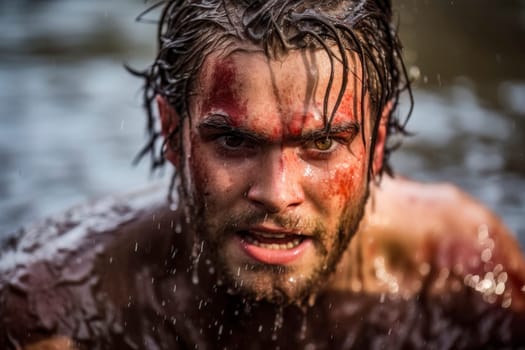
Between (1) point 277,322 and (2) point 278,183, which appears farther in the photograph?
(1) point 277,322

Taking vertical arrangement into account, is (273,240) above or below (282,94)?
below

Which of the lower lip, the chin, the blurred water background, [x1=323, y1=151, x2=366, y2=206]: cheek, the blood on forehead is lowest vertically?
the blurred water background

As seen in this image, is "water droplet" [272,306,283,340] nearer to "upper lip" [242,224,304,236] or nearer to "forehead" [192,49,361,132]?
"upper lip" [242,224,304,236]

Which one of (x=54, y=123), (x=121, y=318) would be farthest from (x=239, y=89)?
(x=54, y=123)

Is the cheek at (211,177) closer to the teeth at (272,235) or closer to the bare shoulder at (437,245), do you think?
the teeth at (272,235)

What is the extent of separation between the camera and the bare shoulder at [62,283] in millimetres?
3039

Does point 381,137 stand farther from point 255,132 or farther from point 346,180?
point 255,132

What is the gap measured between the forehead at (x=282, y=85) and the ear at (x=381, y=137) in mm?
364

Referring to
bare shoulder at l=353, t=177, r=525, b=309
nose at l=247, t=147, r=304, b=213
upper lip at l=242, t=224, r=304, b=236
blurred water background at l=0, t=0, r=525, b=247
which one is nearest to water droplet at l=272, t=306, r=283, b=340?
bare shoulder at l=353, t=177, r=525, b=309

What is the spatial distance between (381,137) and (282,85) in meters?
0.62

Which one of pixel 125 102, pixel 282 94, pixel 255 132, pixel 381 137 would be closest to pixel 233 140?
pixel 255 132

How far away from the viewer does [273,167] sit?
2.43 meters

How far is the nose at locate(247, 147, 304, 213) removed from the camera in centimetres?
239

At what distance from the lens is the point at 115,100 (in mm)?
6555
